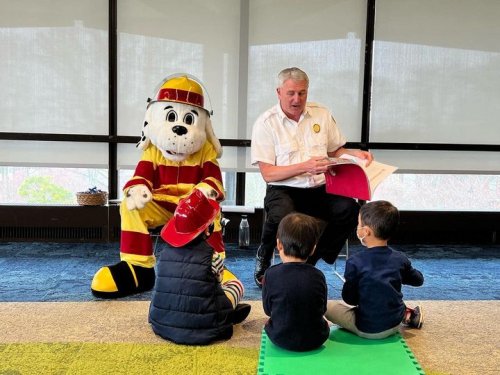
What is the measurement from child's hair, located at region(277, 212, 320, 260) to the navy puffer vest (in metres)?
0.33

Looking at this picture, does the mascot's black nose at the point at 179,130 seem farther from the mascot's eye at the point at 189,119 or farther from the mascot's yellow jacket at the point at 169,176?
the mascot's yellow jacket at the point at 169,176

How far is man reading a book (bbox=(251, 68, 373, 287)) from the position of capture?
8.98 feet

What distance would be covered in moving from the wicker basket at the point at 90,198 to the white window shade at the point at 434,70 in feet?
8.19

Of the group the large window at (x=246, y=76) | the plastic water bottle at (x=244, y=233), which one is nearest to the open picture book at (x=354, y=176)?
the plastic water bottle at (x=244, y=233)

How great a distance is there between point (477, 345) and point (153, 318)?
4.48 ft

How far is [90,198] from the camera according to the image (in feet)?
13.7

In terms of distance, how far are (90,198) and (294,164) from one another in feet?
7.21

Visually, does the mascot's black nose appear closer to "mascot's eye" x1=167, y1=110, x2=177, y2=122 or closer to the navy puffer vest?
"mascot's eye" x1=167, y1=110, x2=177, y2=122

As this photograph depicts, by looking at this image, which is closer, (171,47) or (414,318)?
(414,318)

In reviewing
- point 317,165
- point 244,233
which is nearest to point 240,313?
point 317,165

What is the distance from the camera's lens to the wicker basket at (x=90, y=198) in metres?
4.18

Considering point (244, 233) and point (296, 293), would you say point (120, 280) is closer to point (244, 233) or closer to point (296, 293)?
point (296, 293)

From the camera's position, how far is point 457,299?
2842mm

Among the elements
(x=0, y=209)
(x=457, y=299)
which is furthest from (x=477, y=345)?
(x=0, y=209)
